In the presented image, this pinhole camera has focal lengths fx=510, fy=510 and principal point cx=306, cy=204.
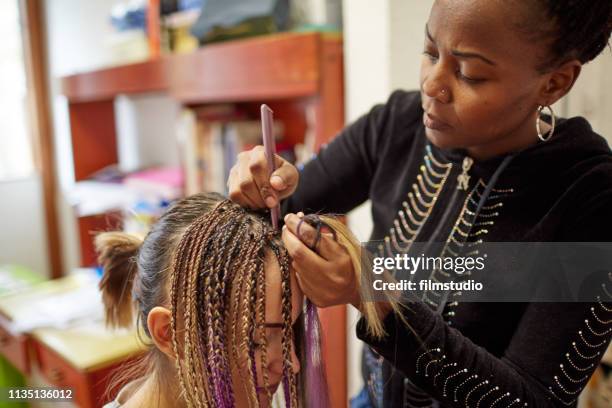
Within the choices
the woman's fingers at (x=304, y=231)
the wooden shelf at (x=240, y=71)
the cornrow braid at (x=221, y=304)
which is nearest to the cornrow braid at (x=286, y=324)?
the cornrow braid at (x=221, y=304)

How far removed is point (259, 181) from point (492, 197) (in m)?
0.27

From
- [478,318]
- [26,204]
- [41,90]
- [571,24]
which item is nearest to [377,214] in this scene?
[478,318]

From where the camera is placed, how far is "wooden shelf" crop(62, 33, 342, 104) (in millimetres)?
1078

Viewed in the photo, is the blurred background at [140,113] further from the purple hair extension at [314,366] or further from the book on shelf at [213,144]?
the purple hair extension at [314,366]

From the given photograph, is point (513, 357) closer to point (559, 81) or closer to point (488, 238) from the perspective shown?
point (488, 238)

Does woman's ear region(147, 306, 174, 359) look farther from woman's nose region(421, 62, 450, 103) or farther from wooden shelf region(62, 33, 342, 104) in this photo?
wooden shelf region(62, 33, 342, 104)

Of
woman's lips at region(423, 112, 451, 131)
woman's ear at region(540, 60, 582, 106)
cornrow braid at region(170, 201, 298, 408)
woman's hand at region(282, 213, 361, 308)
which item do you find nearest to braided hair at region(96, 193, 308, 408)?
cornrow braid at region(170, 201, 298, 408)

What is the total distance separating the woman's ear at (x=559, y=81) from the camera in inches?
19.1

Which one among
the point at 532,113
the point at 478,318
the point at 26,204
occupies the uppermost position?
the point at 532,113

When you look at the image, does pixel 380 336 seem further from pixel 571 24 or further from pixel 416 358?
pixel 571 24

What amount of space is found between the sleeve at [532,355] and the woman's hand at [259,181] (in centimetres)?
17

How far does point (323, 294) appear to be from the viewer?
0.45 meters

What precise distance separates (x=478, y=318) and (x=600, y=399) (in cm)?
26

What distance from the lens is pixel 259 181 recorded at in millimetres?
542
